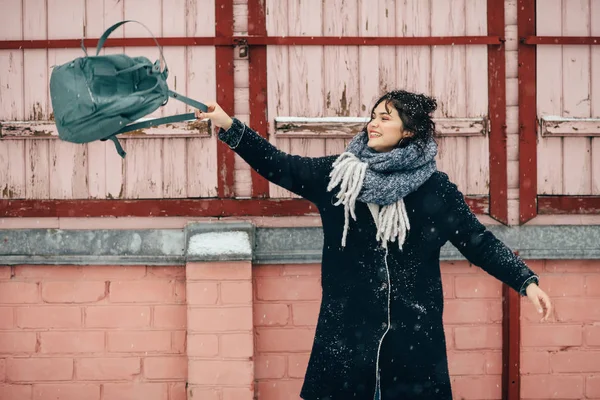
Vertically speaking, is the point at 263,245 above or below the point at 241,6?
below

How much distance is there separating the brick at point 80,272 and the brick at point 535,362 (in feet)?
7.88

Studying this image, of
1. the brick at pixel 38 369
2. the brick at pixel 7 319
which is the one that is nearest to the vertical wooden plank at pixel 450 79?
the brick at pixel 38 369

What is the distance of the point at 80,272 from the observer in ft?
13.3

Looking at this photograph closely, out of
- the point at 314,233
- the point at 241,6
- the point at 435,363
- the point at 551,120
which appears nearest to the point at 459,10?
the point at 551,120

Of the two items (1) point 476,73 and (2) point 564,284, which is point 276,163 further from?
(2) point 564,284

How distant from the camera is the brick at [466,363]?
412 centimetres

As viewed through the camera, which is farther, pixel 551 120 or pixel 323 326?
pixel 551 120

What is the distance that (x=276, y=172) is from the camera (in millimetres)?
2930

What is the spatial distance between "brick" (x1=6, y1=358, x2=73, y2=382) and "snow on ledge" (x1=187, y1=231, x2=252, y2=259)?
1.06 m

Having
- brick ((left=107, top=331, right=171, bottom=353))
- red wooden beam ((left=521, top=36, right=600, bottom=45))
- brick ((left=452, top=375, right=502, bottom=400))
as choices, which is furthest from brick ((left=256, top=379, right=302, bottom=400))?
red wooden beam ((left=521, top=36, right=600, bottom=45))

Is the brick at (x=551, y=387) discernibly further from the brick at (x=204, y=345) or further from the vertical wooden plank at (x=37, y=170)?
the vertical wooden plank at (x=37, y=170)

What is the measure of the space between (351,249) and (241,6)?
186 cm

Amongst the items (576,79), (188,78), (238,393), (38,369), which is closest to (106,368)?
(38,369)

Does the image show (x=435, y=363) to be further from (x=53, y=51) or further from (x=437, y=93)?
(x=53, y=51)
